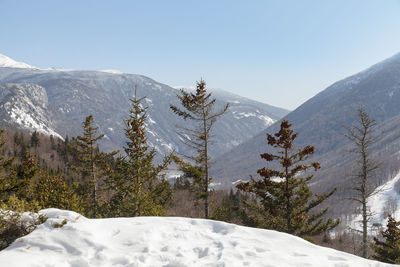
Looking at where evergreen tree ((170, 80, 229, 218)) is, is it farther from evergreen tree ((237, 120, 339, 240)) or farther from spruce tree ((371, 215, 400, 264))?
spruce tree ((371, 215, 400, 264))

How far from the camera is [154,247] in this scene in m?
7.84

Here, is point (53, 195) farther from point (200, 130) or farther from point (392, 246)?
point (392, 246)

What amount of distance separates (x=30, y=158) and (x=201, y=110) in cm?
1133

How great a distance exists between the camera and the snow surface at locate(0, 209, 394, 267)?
7095mm

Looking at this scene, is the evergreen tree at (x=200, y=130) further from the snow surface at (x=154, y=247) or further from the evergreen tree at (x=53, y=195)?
the snow surface at (x=154, y=247)

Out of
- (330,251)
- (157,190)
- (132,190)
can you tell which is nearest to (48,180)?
(132,190)

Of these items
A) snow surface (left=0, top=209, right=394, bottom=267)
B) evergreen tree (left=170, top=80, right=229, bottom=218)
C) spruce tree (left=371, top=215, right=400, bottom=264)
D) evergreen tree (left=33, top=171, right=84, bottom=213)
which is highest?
evergreen tree (left=170, top=80, right=229, bottom=218)

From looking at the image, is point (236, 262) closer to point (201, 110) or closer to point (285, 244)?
point (285, 244)

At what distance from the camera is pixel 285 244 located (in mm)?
8547

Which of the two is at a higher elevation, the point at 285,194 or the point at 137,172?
the point at 137,172

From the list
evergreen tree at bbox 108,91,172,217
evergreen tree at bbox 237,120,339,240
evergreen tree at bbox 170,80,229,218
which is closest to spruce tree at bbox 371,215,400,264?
evergreen tree at bbox 237,120,339,240

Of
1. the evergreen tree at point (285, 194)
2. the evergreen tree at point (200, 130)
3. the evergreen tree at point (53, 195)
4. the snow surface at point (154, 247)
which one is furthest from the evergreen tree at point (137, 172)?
the snow surface at point (154, 247)

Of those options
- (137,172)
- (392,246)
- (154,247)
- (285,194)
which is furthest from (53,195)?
(392,246)

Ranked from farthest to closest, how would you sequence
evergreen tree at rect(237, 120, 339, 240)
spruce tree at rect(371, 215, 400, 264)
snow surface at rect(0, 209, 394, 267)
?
1. spruce tree at rect(371, 215, 400, 264)
2. evergreen tree at rect(237, 120, 339, 240)
3. snow surface at rect(0, 209, 394, 267)
